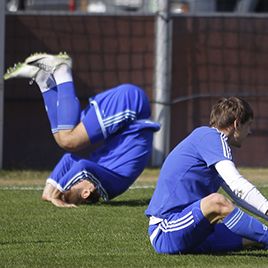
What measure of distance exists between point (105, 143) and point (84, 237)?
6.81 feet

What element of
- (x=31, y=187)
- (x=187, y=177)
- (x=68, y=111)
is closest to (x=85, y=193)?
(x=68, y=111)

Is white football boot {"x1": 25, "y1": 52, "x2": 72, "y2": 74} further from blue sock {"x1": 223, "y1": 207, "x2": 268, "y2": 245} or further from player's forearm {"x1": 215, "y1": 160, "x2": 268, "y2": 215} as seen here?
player's forearm {"x1": 215, "y1": 160, "x2": 268, "y2": 215}

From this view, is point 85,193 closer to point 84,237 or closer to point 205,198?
point 84,237

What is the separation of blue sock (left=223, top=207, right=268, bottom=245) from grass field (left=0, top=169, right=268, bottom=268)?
14 cm

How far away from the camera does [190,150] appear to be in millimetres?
6777

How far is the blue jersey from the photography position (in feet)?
22.0

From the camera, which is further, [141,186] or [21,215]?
[141,186]

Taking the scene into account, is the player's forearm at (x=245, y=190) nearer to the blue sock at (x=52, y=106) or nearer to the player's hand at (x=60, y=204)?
the player's hand at (x=60, y=204)

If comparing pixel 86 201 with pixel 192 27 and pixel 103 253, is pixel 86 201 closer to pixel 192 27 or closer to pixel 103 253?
pixel 103 253

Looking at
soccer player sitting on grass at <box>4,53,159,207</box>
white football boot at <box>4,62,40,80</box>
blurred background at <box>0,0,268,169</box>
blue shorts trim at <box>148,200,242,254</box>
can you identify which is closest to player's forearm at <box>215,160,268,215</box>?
blue shorts trim at <box>148,200,242,254</box>

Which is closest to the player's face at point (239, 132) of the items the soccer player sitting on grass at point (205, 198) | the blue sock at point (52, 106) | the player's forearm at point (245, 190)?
the soccer player sitting on grass at point (205, 198)

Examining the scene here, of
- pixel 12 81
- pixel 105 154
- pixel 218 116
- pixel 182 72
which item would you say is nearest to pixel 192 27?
pixel 182 72

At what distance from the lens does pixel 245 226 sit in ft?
21.9

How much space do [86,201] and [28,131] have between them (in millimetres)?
3924
